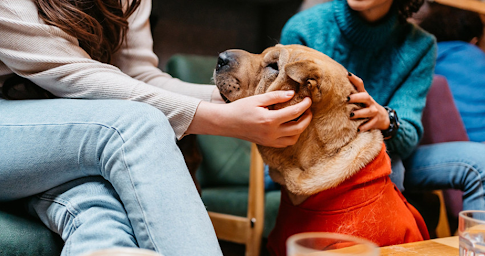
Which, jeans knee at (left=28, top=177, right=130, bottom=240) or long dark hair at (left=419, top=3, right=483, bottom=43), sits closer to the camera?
jeans knee at (left=28, top=177, right=130, bottom=240)

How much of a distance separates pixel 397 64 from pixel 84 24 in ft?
3.83

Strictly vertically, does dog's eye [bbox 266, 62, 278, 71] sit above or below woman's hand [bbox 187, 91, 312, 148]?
above

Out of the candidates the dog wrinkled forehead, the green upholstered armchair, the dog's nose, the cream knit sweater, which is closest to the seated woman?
the green upholstered armchair

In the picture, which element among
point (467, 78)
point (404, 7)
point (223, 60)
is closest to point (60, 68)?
point (223, 60)

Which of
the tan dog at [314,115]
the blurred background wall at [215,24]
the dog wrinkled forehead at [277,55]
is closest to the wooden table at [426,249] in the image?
the tan dog at [314,115]

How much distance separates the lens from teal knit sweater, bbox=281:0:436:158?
1.47 meters

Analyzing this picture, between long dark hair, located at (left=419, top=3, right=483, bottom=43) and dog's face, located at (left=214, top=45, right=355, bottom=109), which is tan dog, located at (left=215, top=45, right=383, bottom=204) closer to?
dog's face, located at (left=214, top=45, right=355, bottom=109)

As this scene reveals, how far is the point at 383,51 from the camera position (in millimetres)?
1513

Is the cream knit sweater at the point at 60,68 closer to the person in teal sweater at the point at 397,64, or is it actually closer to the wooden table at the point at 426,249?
the wooden table at the point at 426,249

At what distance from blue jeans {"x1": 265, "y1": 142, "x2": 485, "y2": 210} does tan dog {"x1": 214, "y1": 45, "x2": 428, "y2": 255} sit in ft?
1.57

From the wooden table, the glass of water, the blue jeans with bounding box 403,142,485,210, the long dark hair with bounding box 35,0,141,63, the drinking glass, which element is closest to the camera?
the drinking glass

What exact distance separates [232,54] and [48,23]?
489mm

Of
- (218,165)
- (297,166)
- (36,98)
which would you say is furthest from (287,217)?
(218,165)

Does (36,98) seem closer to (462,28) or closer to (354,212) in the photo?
(354,212)
